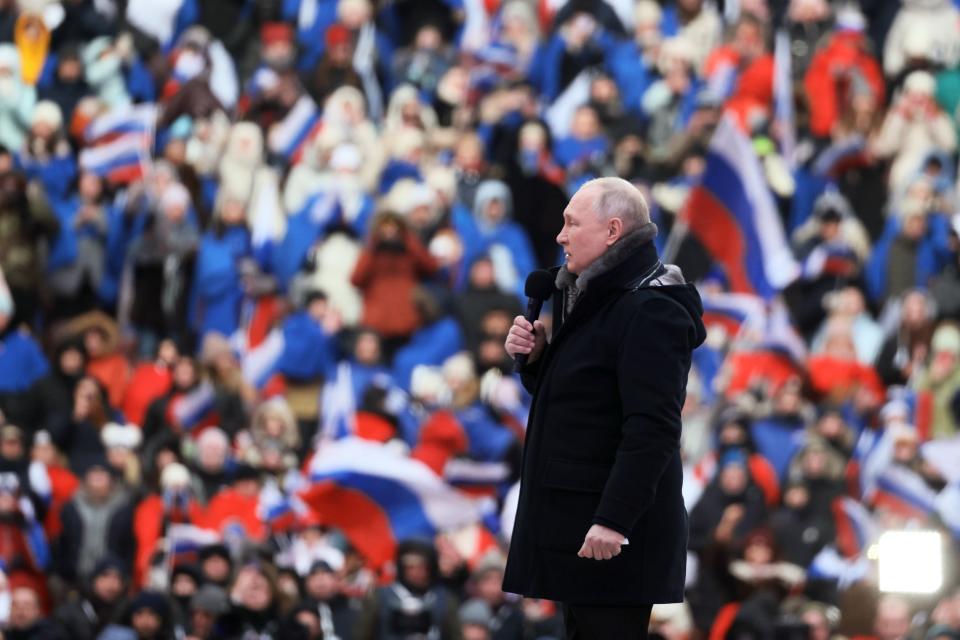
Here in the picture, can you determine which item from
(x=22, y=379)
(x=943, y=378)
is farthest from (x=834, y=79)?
(x=22, y=379)

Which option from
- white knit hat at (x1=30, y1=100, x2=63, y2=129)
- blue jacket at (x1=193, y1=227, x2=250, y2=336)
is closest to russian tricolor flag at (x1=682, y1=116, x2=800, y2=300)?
blue jacket at (x1=193, y1=227, x2=250, y2=336)

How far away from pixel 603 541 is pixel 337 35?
11267mm

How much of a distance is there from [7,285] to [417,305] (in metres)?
2.61

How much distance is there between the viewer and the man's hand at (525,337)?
4473 mm

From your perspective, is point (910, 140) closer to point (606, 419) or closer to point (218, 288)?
point (218, 288)

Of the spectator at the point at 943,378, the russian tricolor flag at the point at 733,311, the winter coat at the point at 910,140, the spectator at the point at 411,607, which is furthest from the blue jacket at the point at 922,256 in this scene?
the spectator at the point at 411,607

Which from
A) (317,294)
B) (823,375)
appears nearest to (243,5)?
(317,294)

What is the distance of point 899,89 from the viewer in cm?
1418

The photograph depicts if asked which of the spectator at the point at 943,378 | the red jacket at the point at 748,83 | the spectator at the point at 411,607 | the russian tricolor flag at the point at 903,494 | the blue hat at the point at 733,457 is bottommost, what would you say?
the spectator at the point at 411,607

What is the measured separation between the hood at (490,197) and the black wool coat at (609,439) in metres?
8.81

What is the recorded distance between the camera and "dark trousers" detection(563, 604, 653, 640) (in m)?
4.36

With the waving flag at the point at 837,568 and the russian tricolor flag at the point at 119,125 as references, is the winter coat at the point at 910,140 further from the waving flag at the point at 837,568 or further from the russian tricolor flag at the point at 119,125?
the russian tricolor flag at the point at 119,125

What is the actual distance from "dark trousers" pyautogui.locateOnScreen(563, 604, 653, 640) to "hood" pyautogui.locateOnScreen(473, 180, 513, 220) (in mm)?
8912

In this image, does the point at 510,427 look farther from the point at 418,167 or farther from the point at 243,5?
the point at 243,5
